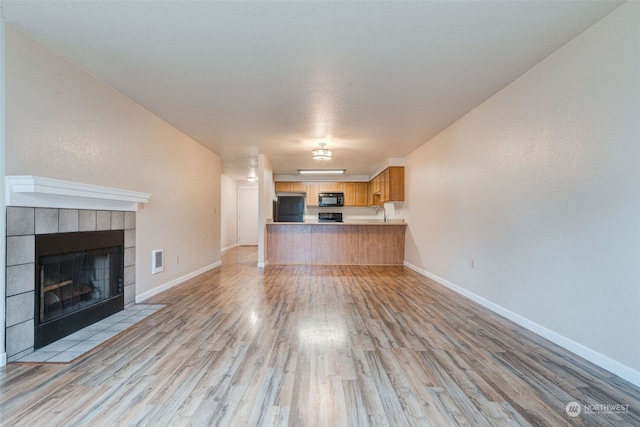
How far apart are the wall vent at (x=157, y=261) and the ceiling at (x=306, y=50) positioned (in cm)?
179

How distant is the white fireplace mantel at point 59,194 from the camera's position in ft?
6.09

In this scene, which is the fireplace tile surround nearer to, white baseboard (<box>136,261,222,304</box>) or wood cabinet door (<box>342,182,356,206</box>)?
white baseboard (<box>136,261,222,304</box>)

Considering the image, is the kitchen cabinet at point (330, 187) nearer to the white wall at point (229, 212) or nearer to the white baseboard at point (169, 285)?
the white wall at point (229, 212)

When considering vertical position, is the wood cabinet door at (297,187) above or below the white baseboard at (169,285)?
above

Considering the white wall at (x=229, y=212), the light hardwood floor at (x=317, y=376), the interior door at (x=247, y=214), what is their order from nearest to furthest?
the light hardwood floor at (x=317, y=376) → the white wall at (x=229, y=212) → the interior door at (x=247, y=214)

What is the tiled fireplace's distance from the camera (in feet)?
6.20

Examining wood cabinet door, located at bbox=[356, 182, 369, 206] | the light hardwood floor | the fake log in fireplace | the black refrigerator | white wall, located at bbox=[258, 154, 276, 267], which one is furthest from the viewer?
wood cabinet door, located at bbox=[356, 182, 369, 206]

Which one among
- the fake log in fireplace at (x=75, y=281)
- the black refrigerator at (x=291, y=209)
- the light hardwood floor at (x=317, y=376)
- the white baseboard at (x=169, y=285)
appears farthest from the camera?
the black refrigerator at (x=291, y=209)

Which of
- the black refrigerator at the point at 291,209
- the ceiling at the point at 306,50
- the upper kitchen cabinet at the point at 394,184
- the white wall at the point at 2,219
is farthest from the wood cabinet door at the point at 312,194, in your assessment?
the white wall at the point at 2,219

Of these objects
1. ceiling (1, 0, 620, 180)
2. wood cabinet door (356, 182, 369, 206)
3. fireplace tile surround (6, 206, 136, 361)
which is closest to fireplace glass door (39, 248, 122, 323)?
fireplace tile surround (6, 206, 136, 361)

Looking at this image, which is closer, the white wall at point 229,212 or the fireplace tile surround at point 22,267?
the fireplace tile surround at point 22,267

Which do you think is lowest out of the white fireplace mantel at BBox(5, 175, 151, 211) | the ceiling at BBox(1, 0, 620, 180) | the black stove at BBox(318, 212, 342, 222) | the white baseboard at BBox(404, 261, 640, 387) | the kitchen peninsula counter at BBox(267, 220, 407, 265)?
the white baseboard at BBox(404, 261, 640, 387)

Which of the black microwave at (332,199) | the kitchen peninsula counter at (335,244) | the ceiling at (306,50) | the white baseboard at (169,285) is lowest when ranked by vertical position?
the white baseboard at (169,285)

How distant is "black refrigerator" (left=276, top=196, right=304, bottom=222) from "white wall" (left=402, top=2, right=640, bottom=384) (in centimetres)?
407
